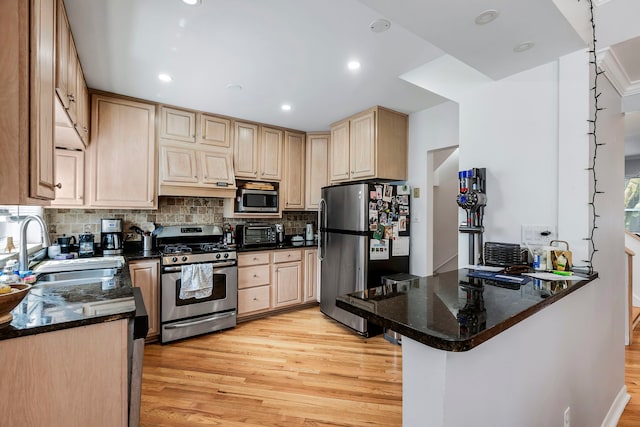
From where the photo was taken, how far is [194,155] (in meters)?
3.38

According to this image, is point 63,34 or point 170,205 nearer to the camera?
point 63,34

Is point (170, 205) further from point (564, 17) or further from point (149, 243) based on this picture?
point (564, 17)

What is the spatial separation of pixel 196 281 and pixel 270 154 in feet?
6.16

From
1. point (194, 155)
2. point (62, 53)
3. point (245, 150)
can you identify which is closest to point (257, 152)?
point (245, 150)

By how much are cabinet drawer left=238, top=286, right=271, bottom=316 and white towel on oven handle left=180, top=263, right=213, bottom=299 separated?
46cm

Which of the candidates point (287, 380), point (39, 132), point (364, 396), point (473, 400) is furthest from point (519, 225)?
point (39, 132)

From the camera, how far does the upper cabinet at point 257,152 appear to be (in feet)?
12.2

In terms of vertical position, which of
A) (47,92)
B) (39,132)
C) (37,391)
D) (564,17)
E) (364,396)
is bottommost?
(364,396)

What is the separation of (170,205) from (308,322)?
216 cm

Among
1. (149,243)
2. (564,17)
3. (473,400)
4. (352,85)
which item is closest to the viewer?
(473,400)

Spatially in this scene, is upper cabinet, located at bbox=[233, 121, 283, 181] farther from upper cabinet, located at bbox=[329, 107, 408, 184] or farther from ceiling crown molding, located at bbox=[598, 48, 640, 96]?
ceiling crown molding, located at bbox=[598, 48, 640, 96]

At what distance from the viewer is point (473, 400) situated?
2.93 ft

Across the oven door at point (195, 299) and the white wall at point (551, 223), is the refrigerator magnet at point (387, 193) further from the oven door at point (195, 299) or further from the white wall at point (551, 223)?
the oven door at point (195, 299)

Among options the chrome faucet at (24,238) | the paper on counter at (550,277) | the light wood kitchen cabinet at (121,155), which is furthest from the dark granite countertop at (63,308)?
the paper on counter at (550,277)
